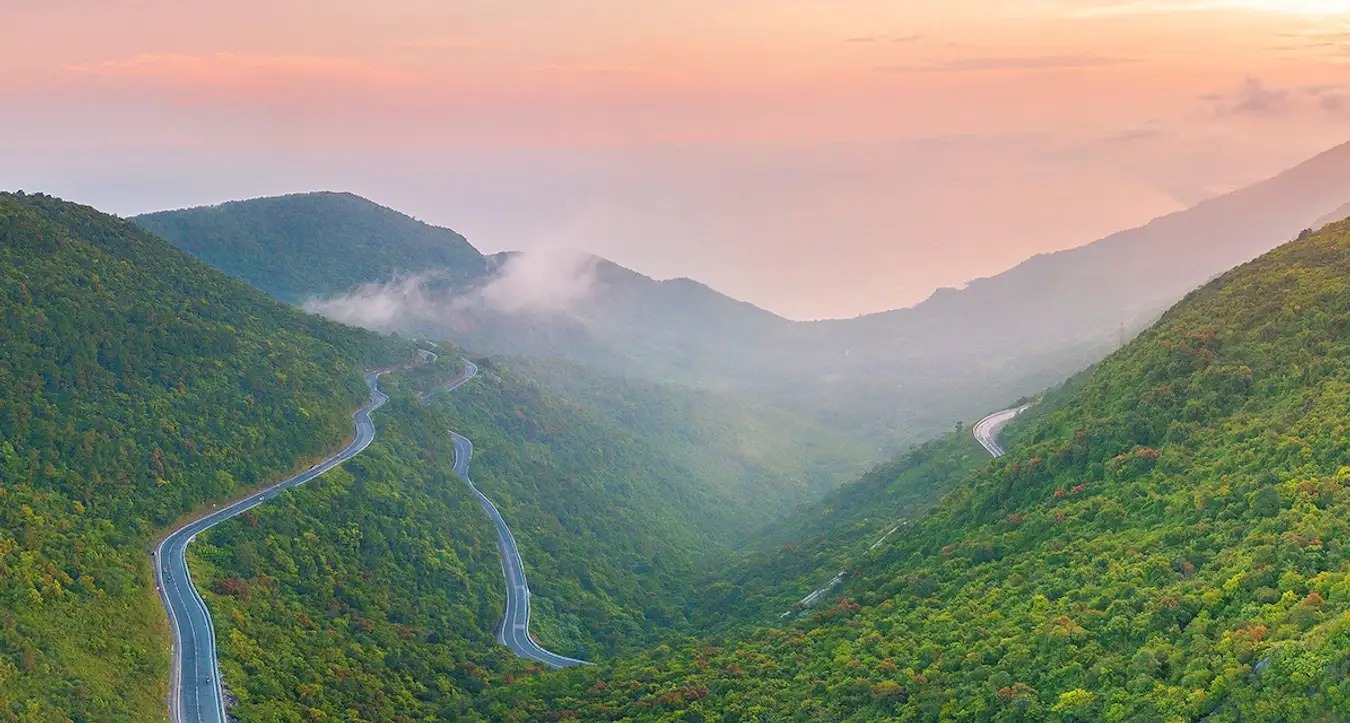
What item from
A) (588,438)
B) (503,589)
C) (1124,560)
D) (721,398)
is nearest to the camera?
(1124,560)

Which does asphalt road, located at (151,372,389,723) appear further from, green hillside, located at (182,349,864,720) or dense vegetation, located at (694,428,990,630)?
dense vegetation, located at (694,428,990,630)

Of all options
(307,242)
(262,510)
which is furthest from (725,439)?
(262,510)

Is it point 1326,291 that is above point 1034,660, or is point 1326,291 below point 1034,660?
above

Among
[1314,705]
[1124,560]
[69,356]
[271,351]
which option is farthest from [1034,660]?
[271,351]

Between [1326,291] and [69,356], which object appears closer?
[1326,291]

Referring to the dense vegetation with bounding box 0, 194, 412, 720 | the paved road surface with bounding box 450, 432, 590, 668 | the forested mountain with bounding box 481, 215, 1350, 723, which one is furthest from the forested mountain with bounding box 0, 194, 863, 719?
the forested mountain with bounding box 481, 215, 1350, 723

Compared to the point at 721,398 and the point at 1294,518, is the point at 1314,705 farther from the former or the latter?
the point at 721,398

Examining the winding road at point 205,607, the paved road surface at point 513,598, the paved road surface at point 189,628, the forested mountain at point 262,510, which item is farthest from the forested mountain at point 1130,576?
the paved road surface at point 189,628
